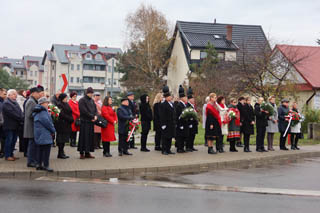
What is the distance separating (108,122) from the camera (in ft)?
46.9

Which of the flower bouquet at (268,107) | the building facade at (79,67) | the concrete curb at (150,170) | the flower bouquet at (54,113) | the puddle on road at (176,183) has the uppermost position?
the building facade at (79,67)

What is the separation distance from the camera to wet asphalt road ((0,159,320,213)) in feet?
24.6

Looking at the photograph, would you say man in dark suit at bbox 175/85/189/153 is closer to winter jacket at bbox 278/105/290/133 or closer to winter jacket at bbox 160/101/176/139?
winter jacket at bbox 160/101/176/139

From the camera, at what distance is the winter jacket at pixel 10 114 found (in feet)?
41.4

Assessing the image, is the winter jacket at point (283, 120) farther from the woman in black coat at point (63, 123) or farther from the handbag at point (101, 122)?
the woman in black coat at point (63, 123)

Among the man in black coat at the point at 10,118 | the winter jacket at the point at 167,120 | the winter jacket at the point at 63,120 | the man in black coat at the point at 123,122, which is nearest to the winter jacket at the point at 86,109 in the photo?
the winter jacket at the point at 63,120

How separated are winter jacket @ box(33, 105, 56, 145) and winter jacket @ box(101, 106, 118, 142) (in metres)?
2.97

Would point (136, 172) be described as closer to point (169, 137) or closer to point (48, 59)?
point (169, 137)

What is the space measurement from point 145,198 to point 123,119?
648 cm

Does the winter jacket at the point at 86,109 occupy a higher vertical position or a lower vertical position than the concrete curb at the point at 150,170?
higher

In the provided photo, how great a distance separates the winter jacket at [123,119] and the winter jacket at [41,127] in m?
3.63

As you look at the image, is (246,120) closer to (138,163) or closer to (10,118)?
(138,163)

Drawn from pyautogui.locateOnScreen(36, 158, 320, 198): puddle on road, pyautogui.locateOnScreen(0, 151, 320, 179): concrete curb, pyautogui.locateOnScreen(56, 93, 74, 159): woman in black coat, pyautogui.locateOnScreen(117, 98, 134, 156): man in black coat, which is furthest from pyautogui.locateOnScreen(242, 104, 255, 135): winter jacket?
pyautogui.locateOnScreen(56, 93, 74, 159): woman in black coat

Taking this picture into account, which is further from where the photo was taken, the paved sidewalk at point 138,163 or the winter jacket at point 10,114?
the winter jacket at point 10,114
